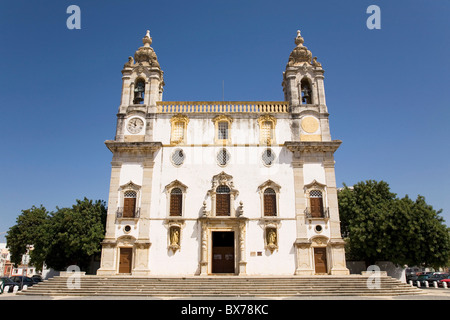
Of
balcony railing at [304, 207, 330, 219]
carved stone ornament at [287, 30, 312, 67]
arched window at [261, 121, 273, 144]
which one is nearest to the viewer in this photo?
balcony railing at [304, 207, 330, 219]

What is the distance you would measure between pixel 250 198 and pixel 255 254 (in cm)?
364

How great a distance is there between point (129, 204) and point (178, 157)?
4.57 metres

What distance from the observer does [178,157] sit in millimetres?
24109

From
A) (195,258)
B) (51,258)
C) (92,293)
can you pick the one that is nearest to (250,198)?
(195,258)

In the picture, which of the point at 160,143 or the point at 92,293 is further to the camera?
the point at 160,143

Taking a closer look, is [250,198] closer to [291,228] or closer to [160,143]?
[291,228]

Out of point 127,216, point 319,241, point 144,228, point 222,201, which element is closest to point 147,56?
point 127,216

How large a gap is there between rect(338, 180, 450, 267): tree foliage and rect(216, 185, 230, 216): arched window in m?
9.90

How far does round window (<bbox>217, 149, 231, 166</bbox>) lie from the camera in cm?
2398

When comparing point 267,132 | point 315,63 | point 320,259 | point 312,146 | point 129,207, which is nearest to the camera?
point 320,259

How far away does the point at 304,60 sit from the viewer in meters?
26.7

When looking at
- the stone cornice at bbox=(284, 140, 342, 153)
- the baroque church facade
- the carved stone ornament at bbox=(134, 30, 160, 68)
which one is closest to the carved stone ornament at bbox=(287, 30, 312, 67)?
the baroque church facade

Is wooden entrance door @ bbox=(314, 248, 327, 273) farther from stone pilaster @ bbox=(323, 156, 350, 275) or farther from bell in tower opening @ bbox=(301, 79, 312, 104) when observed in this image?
bell in tower opening @ bbox=(301, 79, 312, 104)

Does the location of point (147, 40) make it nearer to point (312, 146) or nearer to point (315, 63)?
point (315, 63)
